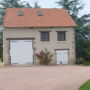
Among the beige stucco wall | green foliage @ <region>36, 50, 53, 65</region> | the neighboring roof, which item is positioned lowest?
green foliage @ <region>36, 50, 53, 65</region>

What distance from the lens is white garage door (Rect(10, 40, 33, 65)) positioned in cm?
4025

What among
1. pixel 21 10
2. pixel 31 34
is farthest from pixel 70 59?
pixel 21 10

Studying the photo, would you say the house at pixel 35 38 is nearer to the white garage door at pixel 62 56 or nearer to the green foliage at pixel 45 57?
the white garage door at pixel 62 56

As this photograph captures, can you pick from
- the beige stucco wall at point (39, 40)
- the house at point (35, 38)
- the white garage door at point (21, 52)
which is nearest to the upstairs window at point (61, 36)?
the house at point (35, 38)

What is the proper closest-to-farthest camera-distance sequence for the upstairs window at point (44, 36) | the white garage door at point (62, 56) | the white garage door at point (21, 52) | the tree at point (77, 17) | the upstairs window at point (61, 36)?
the white garage door at point (21, 52) < the upstairs window at point (44, 36) < the white garage door at point (62, 56) < the upstairs window at point (61, 36) < the tree at point (77, 17)

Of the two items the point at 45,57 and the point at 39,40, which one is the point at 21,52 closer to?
the point at 39,40

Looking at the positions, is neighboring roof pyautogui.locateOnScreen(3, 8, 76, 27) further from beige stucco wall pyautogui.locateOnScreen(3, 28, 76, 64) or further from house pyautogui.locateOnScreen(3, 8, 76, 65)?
beige stucco wall pyautogui.locateOnScreen(3, 28, 76, 64)

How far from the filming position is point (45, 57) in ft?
133

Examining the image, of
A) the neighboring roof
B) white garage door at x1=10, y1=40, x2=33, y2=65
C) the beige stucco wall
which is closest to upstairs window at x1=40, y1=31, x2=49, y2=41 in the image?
the beige stucco wall

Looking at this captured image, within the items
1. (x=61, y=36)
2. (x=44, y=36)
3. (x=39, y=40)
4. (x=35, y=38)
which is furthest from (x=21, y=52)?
(x=61, y=36)

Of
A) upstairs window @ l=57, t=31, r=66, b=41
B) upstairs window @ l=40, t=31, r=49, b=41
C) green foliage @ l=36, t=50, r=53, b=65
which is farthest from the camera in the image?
upstairs window @ l=57, t=31, r=66, b=41

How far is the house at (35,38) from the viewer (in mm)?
40281

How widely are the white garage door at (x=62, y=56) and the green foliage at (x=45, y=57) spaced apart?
105 centimetres

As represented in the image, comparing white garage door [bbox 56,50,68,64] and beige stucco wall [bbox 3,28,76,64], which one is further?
white garage door [bbox 56,50,68,64]
